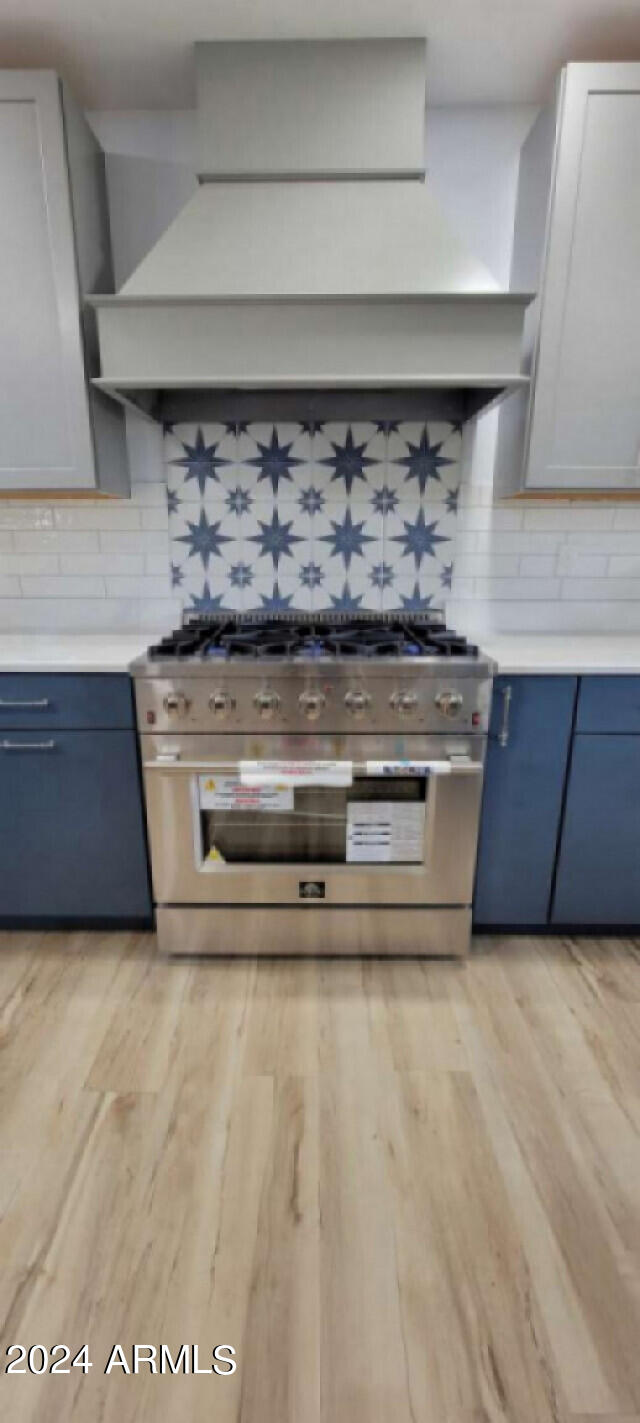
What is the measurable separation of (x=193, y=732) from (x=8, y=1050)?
35.8 inches

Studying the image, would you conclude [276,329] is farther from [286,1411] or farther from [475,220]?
[286,1411]

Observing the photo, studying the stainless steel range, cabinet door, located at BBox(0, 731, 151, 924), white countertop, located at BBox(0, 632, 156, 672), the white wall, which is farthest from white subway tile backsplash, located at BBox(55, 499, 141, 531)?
cabinet door, located at BBox(0, 731, 151, 924)

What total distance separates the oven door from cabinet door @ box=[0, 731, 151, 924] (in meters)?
0.10

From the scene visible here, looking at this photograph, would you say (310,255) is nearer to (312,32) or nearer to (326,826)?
(312,32)

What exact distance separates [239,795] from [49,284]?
141cm

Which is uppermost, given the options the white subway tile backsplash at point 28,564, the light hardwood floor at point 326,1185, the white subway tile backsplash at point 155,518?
the white subway tile backsplash at point 155,518

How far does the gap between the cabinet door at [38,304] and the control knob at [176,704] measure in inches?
26.8

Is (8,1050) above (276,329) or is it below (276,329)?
below

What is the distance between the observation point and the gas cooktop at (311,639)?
166 centimetres

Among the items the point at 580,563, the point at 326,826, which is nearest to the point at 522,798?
the point at 326,826

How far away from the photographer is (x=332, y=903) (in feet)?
5.82

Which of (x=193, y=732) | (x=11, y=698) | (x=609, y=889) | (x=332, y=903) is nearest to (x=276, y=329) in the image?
(x=193, y=732)

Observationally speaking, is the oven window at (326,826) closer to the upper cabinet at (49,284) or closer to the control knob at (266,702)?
the control knob at (266,702)

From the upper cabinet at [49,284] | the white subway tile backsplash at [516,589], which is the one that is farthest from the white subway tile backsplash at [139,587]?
the white subway tile backsplash at [516,589]
